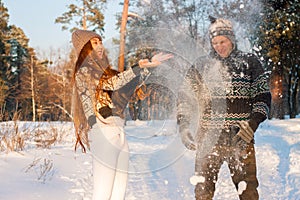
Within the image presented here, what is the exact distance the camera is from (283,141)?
780 cm

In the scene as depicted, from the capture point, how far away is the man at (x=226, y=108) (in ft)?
7.30

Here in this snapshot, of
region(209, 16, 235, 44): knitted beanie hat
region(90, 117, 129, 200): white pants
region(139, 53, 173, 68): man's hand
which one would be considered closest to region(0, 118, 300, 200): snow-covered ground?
region(90, 117, 129, 200): white pants

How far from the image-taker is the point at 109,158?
206 cm

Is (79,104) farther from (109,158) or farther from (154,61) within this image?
(154,61)

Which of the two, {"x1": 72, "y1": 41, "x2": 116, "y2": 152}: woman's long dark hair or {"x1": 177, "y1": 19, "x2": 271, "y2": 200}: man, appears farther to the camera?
{"x1": 177, "y1": 19, "x2": 271, "y2": 200}: man

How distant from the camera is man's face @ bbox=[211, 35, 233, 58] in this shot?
90.1 inches

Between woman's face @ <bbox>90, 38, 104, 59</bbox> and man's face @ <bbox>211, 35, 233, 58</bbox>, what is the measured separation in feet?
2.77

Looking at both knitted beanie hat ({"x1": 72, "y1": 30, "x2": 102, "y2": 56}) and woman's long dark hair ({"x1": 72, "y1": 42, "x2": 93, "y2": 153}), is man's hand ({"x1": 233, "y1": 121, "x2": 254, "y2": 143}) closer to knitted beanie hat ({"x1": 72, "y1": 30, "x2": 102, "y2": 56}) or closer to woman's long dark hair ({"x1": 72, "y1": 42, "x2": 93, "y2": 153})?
woman's long dark hair ({"x1": 72, "y1": 42, "x2": 93, "y2": 153})

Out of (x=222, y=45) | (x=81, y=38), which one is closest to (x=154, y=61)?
(x=81, y=38)

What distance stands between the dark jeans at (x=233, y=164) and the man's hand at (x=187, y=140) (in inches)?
7.1

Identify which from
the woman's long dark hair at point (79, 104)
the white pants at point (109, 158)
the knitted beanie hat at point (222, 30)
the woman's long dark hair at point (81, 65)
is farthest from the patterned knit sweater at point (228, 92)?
the woman's long dark hair at point (79, 104)

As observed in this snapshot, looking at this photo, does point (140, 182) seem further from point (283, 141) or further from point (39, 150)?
point (283, 141)

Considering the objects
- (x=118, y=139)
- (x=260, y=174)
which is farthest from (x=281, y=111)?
(x=118, y=139)

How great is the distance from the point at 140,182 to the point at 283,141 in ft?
16.3
